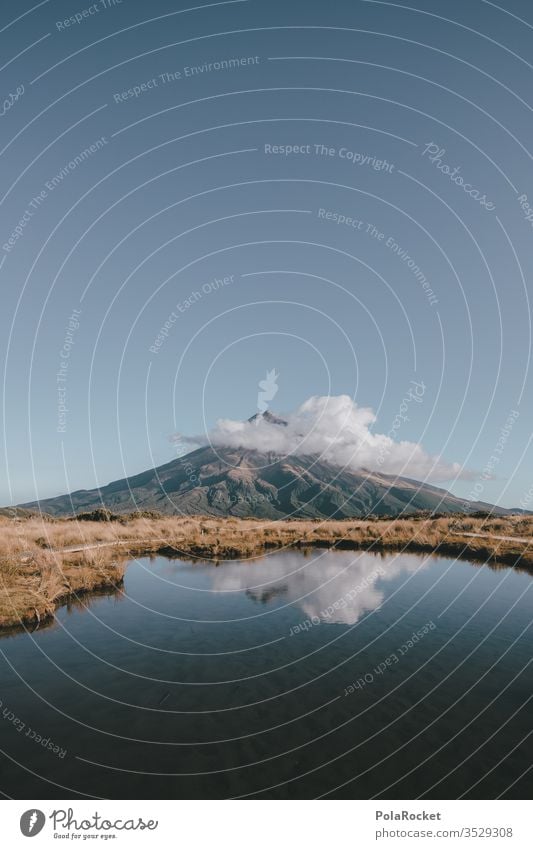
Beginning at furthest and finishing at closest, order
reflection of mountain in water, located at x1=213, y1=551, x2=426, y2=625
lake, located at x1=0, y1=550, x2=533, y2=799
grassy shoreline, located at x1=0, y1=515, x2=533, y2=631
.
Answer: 1. reflection of mountain in water, located at x1=213, y1=551, x2=426, y2=625
2. grassy shoreline, located at x1=0, y1=515, x2=533, y2=631
3. lake, located at x1=0, y1=550, x2=533, y2=799

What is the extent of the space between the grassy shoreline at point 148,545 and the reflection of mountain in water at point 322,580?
4.48 metres

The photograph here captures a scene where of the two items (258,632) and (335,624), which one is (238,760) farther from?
(335,624)

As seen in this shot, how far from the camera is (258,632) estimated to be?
57.9ft

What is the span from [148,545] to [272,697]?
102 ft

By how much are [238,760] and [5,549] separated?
929 inches

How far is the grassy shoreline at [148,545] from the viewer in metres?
20.8

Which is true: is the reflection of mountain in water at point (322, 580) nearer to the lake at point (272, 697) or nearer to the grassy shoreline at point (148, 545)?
the lake at point (272, 697)
